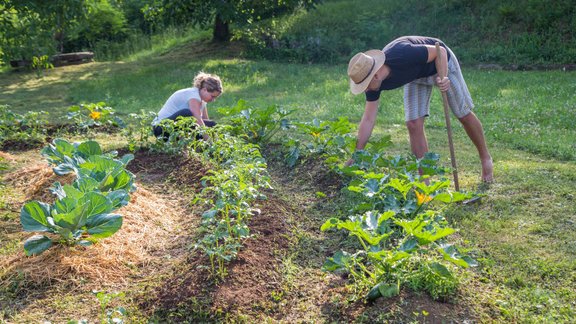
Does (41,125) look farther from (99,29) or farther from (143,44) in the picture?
(99,29)

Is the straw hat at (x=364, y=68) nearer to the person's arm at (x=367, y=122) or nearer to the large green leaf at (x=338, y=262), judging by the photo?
the person's arm at (x=367, y=122)

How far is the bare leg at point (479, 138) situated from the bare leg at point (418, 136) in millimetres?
398

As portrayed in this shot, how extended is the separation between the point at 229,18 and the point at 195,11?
98cm

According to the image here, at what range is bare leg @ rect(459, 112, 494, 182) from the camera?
220 inches

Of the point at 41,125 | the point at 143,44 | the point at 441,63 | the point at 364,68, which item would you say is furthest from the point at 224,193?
the point at 143,44

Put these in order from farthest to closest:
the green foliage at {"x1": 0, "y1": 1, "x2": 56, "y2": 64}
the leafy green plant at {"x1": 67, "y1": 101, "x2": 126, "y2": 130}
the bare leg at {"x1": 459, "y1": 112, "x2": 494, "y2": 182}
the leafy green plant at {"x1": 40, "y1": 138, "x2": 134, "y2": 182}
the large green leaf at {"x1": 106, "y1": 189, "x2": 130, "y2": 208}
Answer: the green foliage at {"x1": 0, "y1": 1, "x2": 56, "y2": 64} → the leafy green plant at {"x1": 67, "y1": 101, "x2": 126, "y2": 130} → the bare leg at {"x1": 459, "y1": 112, "x2": 494, "y2": 182} → the leafy green plant at {"x1": 40, "y1": 138, "x2": 134, "y2": 182} → the large green leaf at {"x1": 106, "y1": 189, "x2": 130, "y2": 208}

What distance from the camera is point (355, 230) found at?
3.54 m

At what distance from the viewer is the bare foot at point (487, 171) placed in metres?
5.70

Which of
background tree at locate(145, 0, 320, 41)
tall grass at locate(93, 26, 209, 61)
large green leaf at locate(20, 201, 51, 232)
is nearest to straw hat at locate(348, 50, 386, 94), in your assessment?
large green leaf at locate(20, 201, 51, 232)

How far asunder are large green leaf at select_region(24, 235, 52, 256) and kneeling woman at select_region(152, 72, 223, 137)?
112 inches

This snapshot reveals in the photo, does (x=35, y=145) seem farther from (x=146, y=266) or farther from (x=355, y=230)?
(x=355, y=230)

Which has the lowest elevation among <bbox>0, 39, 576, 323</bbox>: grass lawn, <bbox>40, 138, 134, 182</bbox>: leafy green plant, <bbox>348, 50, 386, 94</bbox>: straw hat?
<bbox>0, 39, 576, 323</bbox>: grass lawn

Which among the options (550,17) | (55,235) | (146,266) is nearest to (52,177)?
(55,235)

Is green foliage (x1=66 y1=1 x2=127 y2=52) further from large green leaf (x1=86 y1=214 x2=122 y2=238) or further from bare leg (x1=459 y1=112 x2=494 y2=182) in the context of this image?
large green leaf (x1=86 y1=214 x2=122 y2=238)
